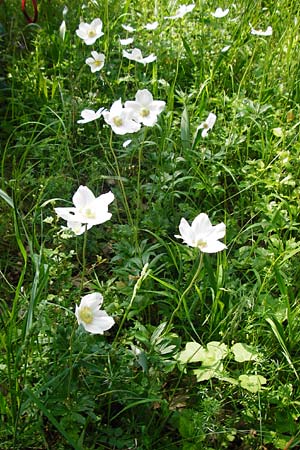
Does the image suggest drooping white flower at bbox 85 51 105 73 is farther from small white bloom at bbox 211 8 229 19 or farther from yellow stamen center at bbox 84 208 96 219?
yellow stamen center at bbox 84 208 96 219

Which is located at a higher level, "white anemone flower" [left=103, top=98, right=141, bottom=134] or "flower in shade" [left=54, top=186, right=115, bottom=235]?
"white anemone flower" [left=103, top=98, right=141, bottom=134]

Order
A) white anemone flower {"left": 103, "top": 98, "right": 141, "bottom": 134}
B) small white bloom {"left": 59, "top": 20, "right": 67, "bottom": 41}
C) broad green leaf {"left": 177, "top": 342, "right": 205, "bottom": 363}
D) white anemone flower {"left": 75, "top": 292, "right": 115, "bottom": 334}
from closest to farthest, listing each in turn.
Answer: white anemone flower {"left": 75, "top": 292, "right": 115, "bottom": 334}, broad green leaf {"left": 177, "top": 342, "right": 205, "bottom": 363}, white anemone flower {"left": 103, "top": 98, "right": 141, "bottom": 134}, small white bloom {"left": 59, "top": 20, "right": 67, "bottom": 41}

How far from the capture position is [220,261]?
1.71 meters

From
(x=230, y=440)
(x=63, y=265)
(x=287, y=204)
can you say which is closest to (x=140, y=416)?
(x=230, y=440)

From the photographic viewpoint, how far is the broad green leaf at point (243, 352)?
150cm

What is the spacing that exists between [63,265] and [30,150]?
73cm

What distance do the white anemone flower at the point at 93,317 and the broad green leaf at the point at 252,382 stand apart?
0.39 m

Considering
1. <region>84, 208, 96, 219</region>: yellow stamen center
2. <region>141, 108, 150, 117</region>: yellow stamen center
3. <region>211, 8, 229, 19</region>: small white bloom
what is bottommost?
<region>84, 208, 96, 219</region>: yellow stamen center

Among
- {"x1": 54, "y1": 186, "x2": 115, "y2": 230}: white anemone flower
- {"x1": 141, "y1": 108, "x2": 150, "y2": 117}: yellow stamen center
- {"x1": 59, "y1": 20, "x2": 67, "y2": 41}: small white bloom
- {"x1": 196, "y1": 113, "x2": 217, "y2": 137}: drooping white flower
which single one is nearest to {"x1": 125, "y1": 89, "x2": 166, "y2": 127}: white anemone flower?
{"x1": 141, "y1": 108, "x2": 150, "y2": 117}: yellow stamen center

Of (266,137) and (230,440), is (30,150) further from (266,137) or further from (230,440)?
(230,440)

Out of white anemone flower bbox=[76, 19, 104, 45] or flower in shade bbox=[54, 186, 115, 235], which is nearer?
flower in shade bbox=[54, 186, 115, 235]

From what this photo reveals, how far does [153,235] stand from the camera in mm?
1850

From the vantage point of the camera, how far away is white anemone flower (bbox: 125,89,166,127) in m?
1.78

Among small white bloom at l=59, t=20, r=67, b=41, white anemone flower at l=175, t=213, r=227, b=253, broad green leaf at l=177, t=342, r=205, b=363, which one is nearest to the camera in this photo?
white anemone flower at l=175, t=213, r=227, b=253
